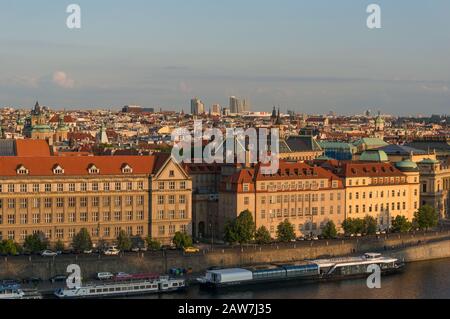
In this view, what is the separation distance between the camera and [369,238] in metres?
48.3

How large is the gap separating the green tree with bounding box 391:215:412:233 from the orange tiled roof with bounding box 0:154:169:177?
50.5 ft

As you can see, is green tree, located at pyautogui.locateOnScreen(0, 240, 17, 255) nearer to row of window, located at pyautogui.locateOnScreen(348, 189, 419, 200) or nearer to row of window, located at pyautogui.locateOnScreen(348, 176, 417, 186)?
row of window, located at pyautogui.locateOnScreen(348, 189, 419, 200)

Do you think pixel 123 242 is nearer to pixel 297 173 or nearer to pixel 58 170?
pixel 58 170

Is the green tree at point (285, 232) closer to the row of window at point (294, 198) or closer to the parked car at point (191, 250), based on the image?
the row of window at point (294, 198)

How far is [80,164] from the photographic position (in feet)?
146

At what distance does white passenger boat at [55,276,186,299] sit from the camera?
34188 mm

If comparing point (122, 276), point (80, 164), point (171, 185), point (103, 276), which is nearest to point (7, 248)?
point (103, 276)

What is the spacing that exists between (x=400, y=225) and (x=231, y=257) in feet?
48.3

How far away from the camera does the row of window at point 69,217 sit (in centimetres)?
4216

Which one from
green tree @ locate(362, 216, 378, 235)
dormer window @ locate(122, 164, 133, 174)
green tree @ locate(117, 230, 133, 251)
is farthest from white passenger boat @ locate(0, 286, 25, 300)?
green tree @ locate(362, 216, 378, 235)

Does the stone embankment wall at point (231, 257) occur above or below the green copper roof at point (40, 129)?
below

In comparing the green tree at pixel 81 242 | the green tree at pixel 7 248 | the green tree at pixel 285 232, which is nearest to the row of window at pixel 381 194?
the green tree at pixel 285 232

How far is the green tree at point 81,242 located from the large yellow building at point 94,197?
5.77 ft
